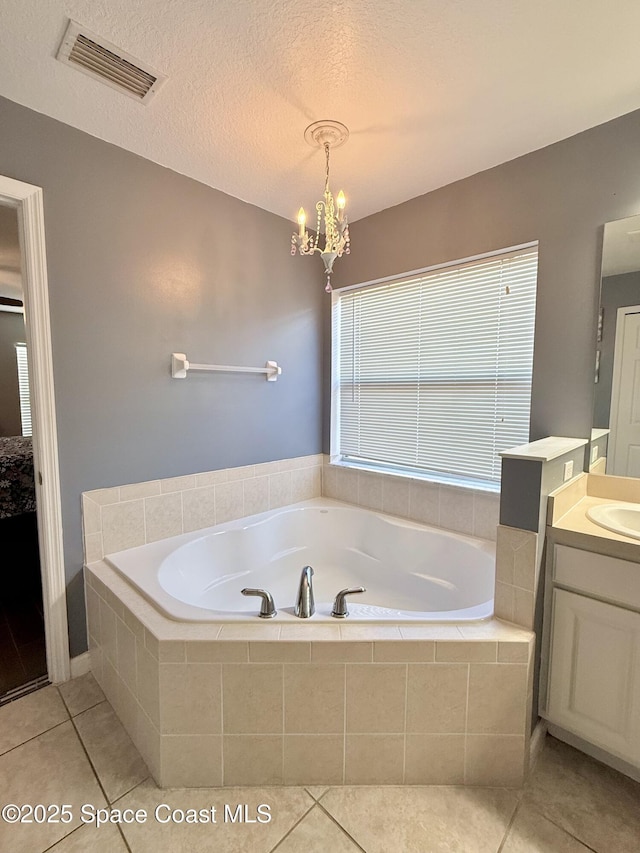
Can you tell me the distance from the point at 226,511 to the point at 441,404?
4.81ft

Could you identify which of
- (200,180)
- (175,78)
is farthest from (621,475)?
(200,180)

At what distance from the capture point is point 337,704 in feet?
4.13

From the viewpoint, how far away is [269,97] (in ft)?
4.91

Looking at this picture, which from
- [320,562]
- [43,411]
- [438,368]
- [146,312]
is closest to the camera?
[43,411]

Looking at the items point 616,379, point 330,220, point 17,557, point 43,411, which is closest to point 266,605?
point 43,411

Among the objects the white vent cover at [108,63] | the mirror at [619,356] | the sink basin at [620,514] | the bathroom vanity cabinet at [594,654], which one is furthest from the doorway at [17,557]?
the mirror at [619,356]

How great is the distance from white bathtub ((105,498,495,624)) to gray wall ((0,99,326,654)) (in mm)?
406

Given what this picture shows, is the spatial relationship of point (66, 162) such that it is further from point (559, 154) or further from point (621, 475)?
point (621, 475)

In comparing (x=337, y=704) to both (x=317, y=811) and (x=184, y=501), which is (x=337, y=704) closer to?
(x=317, y=811)

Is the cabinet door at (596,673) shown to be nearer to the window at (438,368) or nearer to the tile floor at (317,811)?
the tile floor at (317,811)

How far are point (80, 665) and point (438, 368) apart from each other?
2443mm

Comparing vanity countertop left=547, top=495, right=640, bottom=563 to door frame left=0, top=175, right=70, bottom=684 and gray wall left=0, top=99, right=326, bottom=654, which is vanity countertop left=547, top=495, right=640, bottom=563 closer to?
gray wall left=0, top=99, right=326, bottom=654

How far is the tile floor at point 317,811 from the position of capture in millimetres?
1113

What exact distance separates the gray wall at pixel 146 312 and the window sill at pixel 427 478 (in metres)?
0.50
